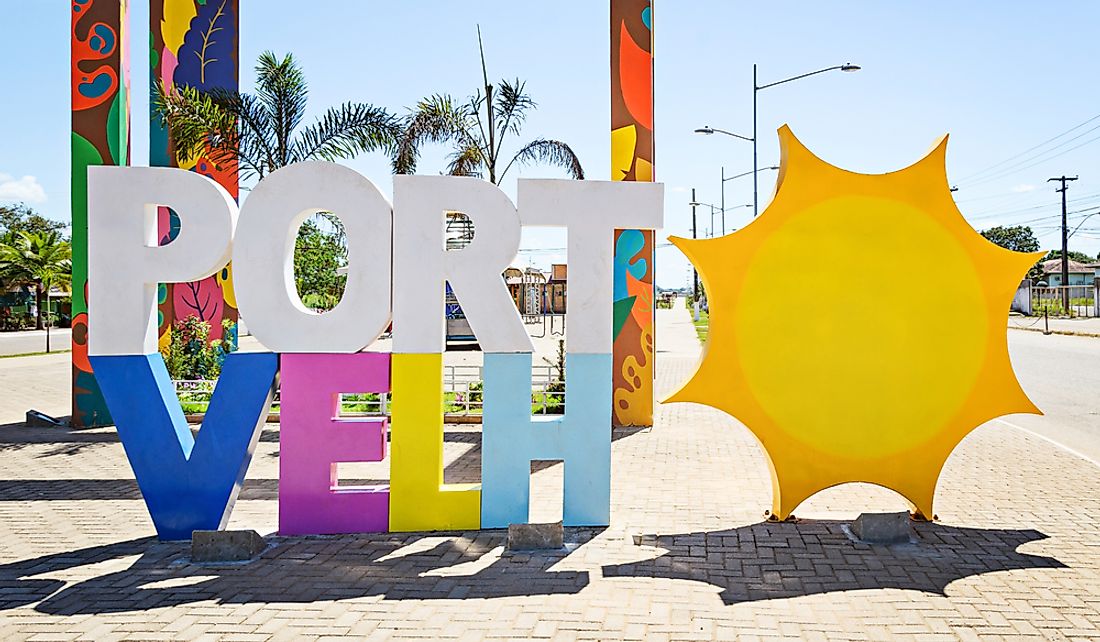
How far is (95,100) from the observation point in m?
12.8

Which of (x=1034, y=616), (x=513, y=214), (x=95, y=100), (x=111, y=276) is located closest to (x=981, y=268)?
(x=1034, y=616)

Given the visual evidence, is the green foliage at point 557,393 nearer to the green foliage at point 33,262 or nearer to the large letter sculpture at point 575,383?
the large letter sculpture at point 575,383

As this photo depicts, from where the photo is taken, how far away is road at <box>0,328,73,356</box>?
99.3 ft

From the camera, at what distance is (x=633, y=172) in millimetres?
13281

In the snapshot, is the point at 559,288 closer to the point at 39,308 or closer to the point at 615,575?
the point at 39,308

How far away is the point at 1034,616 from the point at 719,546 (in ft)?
7.63

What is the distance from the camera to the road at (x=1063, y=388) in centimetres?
1277

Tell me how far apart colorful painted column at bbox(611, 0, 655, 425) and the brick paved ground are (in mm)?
4154

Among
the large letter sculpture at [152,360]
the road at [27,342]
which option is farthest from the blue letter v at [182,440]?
the road at [27,342]

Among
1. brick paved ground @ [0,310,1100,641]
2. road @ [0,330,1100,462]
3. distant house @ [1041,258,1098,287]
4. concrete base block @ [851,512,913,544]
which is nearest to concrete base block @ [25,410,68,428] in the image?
road @ [0,330,1100,462]

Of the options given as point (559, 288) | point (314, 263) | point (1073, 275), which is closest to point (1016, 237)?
point (1073, 275)

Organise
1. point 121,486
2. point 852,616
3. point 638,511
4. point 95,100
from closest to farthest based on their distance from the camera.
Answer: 1. point 852,616
2. point 638,511
3. point 121,486
4. point 95,100

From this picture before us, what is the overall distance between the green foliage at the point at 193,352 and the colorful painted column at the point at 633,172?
293 inches

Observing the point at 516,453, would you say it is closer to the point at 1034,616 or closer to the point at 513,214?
the point at 513,214
